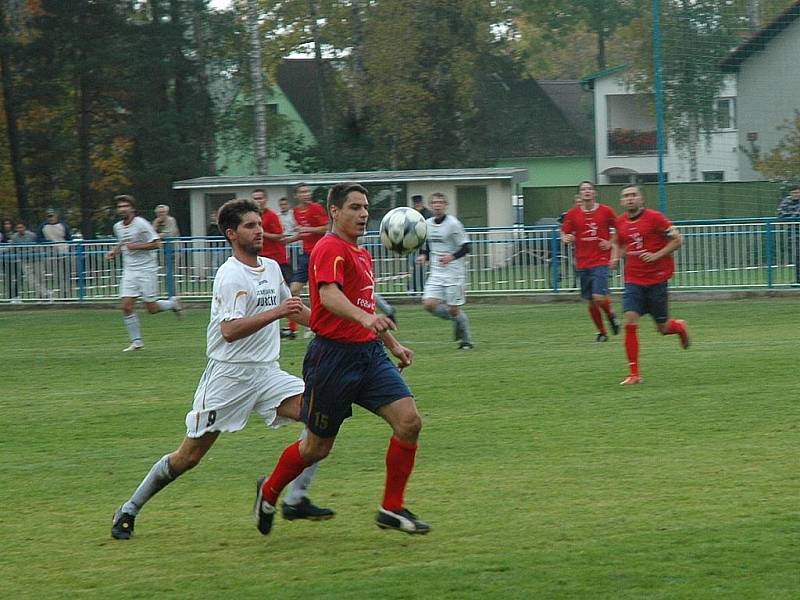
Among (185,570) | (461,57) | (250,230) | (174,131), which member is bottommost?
(185,570)

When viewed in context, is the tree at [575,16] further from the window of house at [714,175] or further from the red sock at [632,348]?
the red sock at [632,348]

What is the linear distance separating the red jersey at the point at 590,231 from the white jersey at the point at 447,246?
4.74ft

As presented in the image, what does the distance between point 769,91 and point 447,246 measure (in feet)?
75.8

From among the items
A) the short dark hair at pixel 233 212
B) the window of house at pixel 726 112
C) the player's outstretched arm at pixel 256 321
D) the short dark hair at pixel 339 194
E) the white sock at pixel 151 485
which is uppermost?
the window of house at pixel 726 112

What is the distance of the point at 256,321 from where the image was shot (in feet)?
22.4


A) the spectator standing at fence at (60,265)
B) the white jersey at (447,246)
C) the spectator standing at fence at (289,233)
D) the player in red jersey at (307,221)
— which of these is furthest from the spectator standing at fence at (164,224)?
the white jersey at (447,246)

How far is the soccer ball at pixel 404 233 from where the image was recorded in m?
8.42

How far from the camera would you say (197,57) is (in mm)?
42219

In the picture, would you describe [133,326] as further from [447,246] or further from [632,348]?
[632,348]

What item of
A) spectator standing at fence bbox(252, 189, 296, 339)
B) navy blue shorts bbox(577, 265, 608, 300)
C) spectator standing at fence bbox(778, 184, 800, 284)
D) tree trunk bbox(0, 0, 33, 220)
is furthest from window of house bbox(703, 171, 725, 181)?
spectator standing at fence bbox(252, 189, 296, 339)

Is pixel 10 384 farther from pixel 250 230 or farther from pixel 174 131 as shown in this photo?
pixel 174 131

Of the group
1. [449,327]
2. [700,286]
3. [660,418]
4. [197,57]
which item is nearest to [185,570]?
[660,418]

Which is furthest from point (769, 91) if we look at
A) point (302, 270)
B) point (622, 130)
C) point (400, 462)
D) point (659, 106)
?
point (400, 462)

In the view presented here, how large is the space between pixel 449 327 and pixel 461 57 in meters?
27.7
